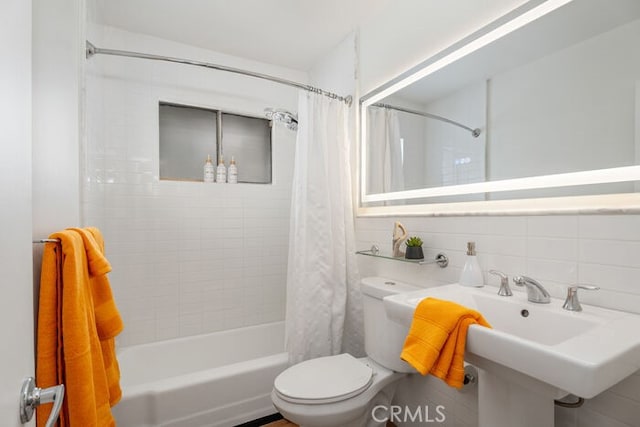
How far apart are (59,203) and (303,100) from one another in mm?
1364

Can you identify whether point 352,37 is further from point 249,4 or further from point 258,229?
point 258,229

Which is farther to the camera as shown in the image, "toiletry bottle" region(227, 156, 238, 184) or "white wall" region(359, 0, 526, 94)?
"toiletry bottle" region(227, 156, 238, 184)

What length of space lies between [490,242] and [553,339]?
0.41 metres

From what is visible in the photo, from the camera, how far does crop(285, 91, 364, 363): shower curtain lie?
70.8 inches

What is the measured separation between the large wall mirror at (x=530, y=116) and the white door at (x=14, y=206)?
140 cm

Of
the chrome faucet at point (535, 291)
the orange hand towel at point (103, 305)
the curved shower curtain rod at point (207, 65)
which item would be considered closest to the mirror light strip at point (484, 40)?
the curved shower curtain rod at point (207, 65)

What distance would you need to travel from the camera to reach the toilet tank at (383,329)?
4.75 feet

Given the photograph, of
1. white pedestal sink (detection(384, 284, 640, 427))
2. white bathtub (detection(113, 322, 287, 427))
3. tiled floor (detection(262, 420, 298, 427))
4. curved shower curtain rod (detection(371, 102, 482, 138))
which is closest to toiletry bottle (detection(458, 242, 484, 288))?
white pedestal sink (detection(384, 284, 640, 427))

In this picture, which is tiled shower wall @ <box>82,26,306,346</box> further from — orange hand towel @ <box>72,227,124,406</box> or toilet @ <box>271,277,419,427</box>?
toilet @ <box>271,277,419,427</box>

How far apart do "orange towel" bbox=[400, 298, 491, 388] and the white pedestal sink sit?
3 centimetres

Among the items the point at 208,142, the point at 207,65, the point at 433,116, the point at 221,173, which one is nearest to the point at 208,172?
the point at 221,173

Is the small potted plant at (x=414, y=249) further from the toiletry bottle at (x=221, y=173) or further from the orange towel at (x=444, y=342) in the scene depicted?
the toiletry bottle at (x=221, y=173)

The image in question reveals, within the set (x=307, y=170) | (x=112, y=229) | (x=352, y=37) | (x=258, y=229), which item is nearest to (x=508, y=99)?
(x=307, y=170)

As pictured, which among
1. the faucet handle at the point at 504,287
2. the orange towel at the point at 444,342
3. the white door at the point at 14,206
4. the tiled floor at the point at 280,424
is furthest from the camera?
the tiled floor at the point at 280,424
